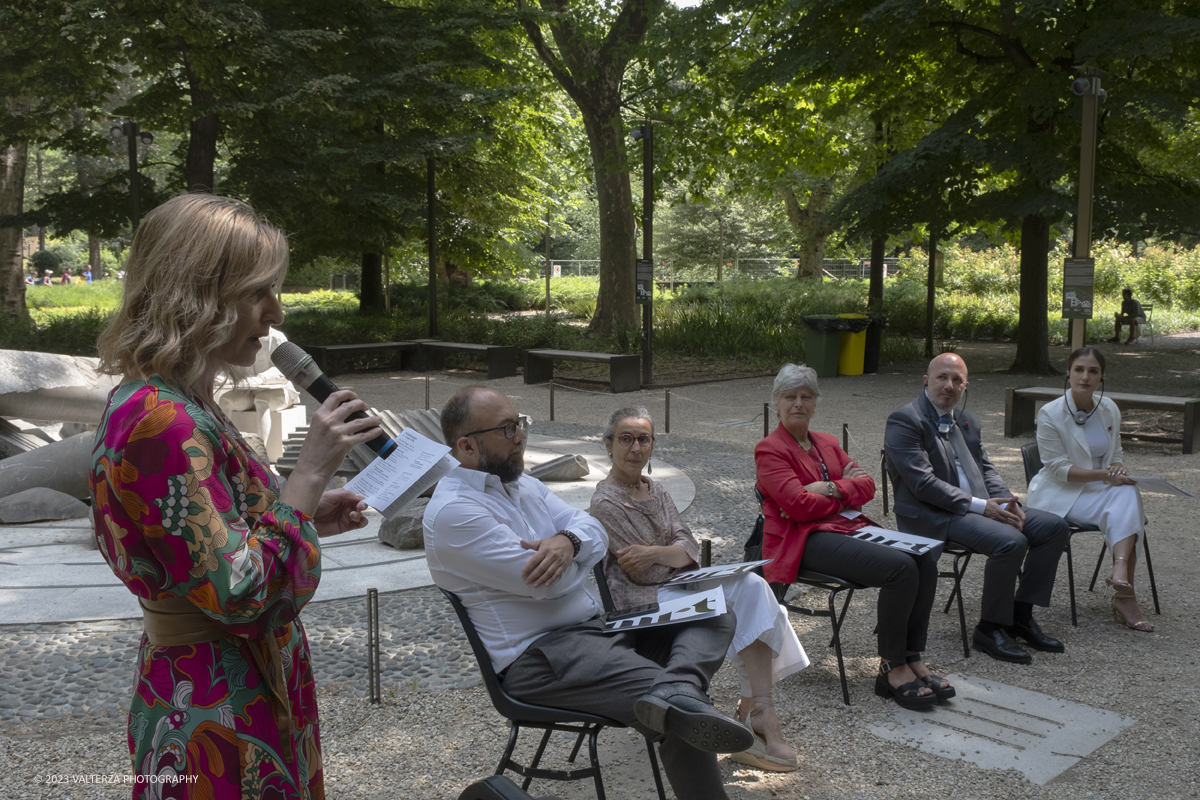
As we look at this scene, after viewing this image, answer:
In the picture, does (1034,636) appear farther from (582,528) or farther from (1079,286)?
(1079,286)

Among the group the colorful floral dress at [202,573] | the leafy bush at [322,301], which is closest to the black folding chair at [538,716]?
the colorful floral dress at [202,573]

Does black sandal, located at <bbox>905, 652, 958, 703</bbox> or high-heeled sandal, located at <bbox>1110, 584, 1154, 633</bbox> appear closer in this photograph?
black sandal, located at <bbox>905, 652, 958, 703</bbox>

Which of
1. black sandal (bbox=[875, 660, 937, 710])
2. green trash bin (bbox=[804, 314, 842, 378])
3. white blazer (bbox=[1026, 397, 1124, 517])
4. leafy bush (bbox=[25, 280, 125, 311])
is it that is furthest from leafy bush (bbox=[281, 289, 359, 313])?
black sandal (bbox=[875, 660, 937, 710])

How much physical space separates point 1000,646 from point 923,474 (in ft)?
2.84

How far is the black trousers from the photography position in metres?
4.16

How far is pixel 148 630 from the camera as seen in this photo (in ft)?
5.66

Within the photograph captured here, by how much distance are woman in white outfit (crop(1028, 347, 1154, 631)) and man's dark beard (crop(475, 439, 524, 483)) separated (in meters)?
3.52

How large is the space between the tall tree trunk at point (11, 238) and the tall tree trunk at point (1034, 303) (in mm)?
20474

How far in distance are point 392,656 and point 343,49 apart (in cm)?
1456

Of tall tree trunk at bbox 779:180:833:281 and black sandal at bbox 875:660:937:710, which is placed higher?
tall tree trunk at bbox 779:180:833:281

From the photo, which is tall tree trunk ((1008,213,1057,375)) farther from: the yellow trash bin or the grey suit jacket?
the grey suit jacket

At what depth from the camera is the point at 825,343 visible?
655 inches

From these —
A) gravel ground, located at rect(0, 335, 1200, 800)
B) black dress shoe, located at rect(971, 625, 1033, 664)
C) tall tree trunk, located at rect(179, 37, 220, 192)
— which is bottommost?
gravel ground, located at rect(0, 335, 1200, 800)

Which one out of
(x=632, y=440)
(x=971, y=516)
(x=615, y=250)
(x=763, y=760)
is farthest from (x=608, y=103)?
(x=763, y=760)
